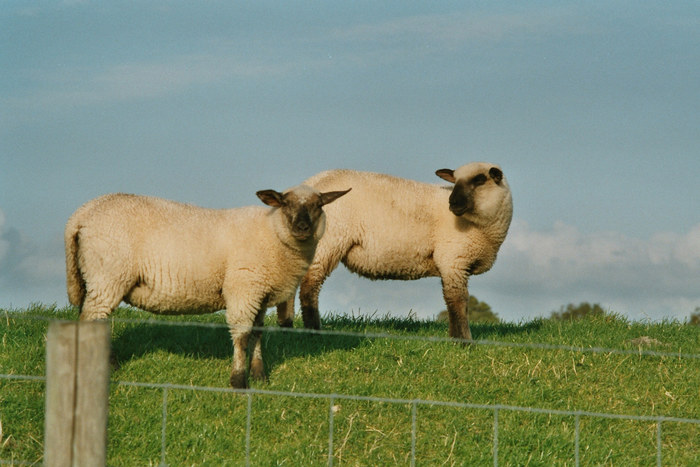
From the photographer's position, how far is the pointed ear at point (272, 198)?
8945 mm

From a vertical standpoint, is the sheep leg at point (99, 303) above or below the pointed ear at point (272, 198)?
below

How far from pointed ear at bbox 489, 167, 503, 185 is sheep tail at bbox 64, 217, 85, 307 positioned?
5732 millimetres

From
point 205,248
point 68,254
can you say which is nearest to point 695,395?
point 205,248

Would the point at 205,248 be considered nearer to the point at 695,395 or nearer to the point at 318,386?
the point at 318,386

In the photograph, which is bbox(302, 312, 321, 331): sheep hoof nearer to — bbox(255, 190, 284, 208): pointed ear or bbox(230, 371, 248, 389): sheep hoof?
bbox(230, 371, 248, 389): sheep hoof

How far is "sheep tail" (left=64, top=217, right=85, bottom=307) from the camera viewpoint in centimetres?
957

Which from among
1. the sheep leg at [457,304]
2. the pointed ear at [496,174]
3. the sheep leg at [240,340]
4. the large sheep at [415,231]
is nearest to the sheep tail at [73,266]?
the sheep leg at [240,340]

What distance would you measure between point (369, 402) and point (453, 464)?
141 centimetres

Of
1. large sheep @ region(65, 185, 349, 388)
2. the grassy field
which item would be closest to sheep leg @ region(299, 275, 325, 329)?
the grassy field

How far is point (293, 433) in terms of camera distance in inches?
316

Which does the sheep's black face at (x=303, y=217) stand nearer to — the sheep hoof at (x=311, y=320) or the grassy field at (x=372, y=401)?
the grassy field at (x=372, y=401)

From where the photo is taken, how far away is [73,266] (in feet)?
31.8

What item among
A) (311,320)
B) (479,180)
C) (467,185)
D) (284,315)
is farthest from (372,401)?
(479,180)

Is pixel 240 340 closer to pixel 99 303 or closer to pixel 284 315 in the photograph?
pixel 99 303
